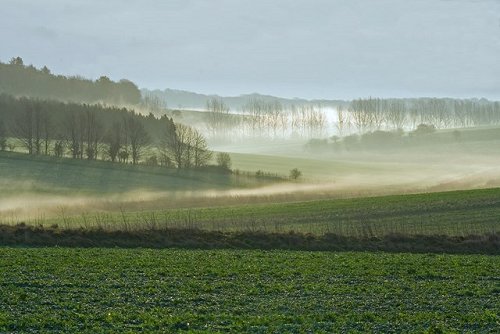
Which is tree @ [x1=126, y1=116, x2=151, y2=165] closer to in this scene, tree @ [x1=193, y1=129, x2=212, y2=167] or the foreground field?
tree @ [x1=193, y1=129, x2=212, y2=167]

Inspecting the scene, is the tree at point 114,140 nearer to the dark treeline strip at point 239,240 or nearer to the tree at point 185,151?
the tree at point 185,151

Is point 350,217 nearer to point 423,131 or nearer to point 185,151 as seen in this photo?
point 185,151

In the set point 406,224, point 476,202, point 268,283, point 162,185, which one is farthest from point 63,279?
point 162,185

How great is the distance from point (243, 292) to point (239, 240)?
42.6 ft

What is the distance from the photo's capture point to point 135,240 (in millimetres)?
33688

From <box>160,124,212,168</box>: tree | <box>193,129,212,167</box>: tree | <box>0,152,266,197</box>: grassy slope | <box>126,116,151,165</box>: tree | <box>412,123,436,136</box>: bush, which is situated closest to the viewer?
<box>0,152,266,197</box>: grassy slope

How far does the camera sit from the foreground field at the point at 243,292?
674 inches

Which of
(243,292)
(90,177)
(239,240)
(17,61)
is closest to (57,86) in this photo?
(17,61)

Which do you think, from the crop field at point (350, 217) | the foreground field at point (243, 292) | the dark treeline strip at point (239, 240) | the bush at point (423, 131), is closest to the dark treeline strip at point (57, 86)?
the bush at point (423, 131)

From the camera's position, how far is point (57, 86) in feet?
481

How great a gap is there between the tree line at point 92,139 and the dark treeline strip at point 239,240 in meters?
59.8

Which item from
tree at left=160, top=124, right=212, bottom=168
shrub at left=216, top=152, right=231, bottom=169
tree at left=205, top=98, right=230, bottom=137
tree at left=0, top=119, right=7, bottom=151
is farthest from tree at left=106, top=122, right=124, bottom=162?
tree at left=205, top=98, right=230, bottom=137

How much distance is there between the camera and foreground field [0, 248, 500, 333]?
1712 centimetres

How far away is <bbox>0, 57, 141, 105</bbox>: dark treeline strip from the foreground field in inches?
4704
